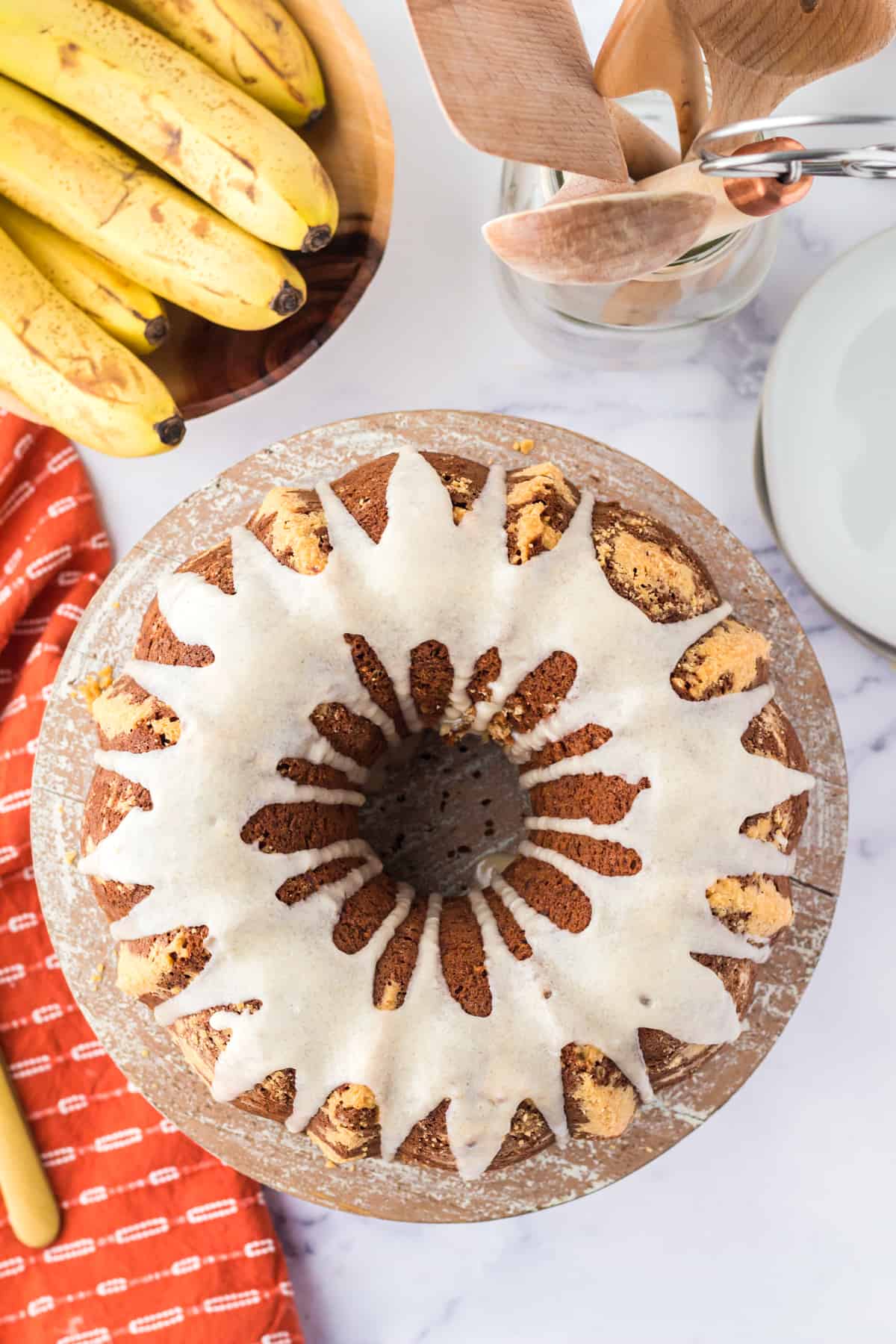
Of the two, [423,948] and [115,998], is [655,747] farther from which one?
[115,998]

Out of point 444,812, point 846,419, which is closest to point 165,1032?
point 444,812

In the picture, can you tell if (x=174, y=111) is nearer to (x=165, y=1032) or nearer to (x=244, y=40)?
(x=244, y=40)

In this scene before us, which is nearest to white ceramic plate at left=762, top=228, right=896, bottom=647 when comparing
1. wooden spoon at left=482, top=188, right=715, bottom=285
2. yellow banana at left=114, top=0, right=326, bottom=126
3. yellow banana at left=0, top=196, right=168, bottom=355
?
wooden spoon at left=482, top=188, right=715, bottom=285

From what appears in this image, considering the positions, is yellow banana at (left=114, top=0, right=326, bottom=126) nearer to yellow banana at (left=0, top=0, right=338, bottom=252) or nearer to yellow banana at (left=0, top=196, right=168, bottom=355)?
yellow banana at (left=0, top=0, right=338, bottom=252)

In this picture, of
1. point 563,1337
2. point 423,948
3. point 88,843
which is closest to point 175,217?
point 88,843

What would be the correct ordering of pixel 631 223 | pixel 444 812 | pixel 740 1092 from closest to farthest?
pixel 631 223 → pixel 444 812 → pixel 740 1092
